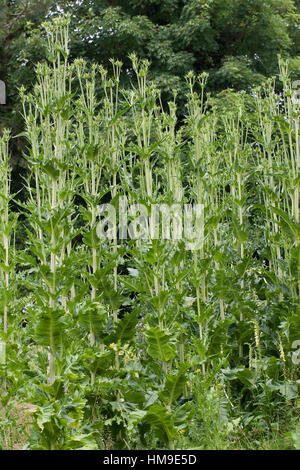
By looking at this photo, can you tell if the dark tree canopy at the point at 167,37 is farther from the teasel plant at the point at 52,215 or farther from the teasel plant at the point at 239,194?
the teasel plant at the point at 52,215

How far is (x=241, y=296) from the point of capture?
456 cm

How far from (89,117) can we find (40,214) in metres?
1.01

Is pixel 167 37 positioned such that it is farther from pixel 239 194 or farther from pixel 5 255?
pixel 5 255

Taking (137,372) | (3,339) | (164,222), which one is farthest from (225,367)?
(3,339)

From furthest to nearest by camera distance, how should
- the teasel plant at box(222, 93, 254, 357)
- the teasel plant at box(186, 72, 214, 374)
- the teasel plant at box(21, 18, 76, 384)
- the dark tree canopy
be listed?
1. the dark tree canopy
2. the teasel plant at box(222, 93, 254, 357)
3. the teasel plant at box(186, 72, 214, 374)
4. the teasel plant at box(21, 18, 76, 384)

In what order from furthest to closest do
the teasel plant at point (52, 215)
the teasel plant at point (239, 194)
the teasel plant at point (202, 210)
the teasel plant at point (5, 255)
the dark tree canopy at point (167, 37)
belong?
the dark tree canopy at point (167, 37) → the teasel plant at point (239, 194) → the teasel plant at point (5, 255) → the teasel plant at point (202, 210) → the teasel plant at point (52, 215)

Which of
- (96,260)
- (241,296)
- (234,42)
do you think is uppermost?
(234,42)

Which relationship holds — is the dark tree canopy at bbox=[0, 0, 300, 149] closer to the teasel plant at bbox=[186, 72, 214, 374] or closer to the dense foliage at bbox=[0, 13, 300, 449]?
the teasel plant at bbox=[186, 72, 214, 374]

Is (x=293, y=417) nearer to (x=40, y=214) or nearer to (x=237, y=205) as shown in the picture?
(x=237, y=205)

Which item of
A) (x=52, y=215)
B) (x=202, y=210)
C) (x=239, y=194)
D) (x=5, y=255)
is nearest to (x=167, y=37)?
(x=239, y=194)

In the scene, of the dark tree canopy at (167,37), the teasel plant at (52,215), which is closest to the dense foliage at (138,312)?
the teasel plant at (52,215)

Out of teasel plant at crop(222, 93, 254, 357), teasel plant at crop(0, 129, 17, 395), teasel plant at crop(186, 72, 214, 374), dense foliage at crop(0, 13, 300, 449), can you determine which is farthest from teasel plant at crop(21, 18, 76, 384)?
teasel plant at crop(222, 93, 254, 357)

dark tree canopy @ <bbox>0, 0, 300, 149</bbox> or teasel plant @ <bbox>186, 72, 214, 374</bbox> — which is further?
dark tree canopy @ <bbox>0, 0, 300, 149</bbox>

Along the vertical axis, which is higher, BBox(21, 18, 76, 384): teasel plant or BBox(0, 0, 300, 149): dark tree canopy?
BBox(0, 0, 300, 149): dark tree canopy
